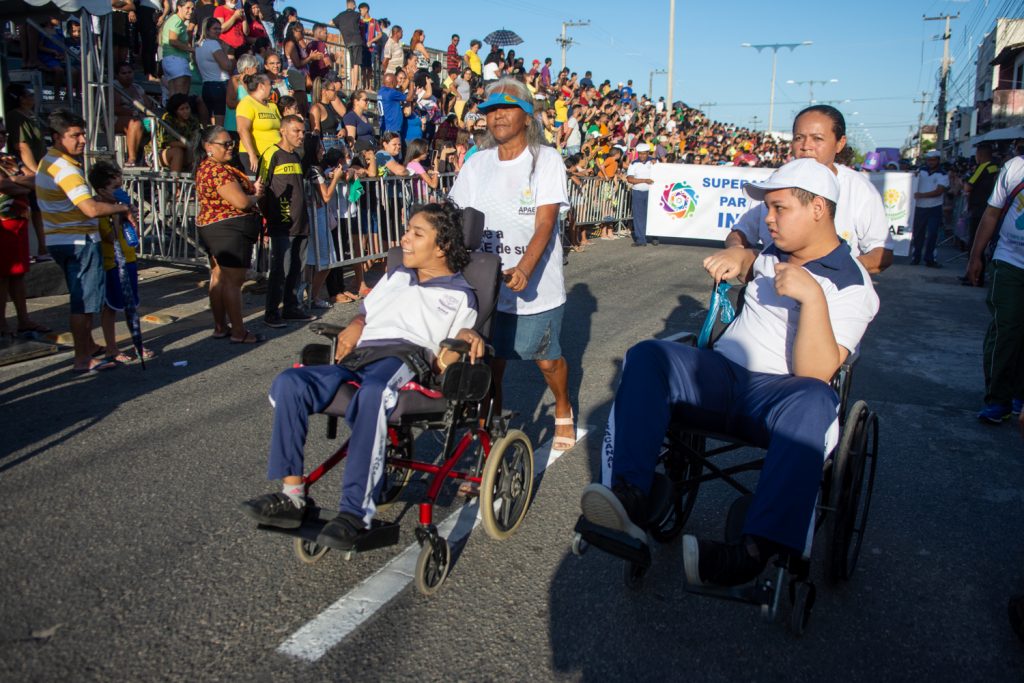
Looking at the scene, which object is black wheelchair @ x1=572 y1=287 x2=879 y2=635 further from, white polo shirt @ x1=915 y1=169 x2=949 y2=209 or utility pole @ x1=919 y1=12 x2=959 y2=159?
utility pole @ x1=919 y1=12 x2=959 y2=159

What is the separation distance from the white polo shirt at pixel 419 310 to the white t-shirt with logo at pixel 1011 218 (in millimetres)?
3892

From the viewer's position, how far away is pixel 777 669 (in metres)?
2.82

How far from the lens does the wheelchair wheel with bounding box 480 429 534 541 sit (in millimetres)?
3490

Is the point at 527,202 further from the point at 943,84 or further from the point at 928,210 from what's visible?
the point at 943,84

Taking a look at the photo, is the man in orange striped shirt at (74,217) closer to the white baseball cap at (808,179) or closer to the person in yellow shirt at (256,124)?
the person in yellow shirt at (256,124)

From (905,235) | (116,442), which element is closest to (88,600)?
(116,442)

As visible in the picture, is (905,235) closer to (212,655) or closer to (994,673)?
(994,673)

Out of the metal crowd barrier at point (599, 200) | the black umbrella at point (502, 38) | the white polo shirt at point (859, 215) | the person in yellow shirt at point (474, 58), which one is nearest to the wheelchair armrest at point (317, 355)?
the white polo shirt at point (859, 215)

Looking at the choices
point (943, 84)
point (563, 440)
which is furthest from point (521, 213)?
point (943, 84)

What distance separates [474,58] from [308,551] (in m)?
19.0

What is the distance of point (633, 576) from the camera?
10.7 ft

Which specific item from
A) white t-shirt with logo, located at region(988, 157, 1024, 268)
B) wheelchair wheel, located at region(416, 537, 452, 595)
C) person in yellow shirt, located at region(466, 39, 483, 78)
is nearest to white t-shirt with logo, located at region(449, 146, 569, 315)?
wheelchair wheel, located at region(416, 537, 452, 595)

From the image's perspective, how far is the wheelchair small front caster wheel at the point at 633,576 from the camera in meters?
3.24

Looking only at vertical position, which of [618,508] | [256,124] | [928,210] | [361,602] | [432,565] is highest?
[256,124]
